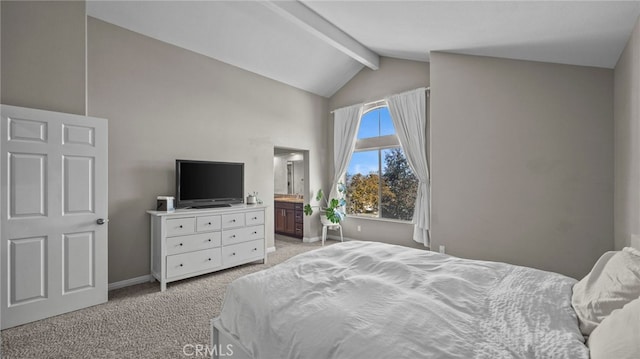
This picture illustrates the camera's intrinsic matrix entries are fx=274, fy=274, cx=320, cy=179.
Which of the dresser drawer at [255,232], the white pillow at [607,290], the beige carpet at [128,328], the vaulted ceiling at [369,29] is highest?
the vaulted ceiling at [369,29]

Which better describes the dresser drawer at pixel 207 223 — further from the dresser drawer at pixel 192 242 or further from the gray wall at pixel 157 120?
the gray wall at pixel 157 120

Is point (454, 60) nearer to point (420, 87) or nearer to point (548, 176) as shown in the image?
point (420, 87)

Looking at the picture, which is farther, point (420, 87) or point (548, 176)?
point (420, 87)

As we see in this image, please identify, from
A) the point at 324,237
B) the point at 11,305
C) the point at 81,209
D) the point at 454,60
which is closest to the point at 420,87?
the point at 454,60

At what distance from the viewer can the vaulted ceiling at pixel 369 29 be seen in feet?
7.19

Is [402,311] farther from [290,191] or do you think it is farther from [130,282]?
[290,191]

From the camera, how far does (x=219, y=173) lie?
395 centimetres

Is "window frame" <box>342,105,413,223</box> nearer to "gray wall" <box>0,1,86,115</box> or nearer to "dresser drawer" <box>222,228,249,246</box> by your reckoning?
"dresser drawer" <box>222,228,249,246</box>

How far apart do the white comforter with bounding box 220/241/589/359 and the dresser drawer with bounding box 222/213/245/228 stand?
6.94 ft

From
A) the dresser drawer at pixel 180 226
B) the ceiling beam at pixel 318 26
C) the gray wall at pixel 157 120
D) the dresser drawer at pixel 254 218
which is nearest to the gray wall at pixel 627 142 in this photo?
the ceiling beam at pixel 318 26

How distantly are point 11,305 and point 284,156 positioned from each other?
209 inches

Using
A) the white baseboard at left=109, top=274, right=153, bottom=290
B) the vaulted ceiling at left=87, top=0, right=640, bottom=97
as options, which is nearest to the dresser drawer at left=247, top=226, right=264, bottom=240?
the white baseboard at left=109, top=274, right=153, bottom=290

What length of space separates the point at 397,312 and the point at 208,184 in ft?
10.8

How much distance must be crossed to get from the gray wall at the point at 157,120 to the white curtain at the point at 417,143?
2.34 metres
